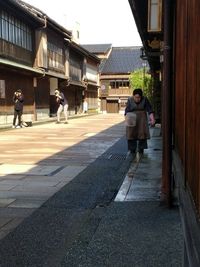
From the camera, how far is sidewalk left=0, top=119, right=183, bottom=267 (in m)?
4.71

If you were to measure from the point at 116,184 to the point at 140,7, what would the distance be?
15.5ft

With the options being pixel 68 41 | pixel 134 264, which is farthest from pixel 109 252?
pixel 68 41

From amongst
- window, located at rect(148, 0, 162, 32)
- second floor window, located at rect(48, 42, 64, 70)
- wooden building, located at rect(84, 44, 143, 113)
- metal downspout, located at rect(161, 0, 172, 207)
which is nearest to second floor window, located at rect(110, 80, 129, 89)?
wooden building, located at rect(84, 44, 143, 113)

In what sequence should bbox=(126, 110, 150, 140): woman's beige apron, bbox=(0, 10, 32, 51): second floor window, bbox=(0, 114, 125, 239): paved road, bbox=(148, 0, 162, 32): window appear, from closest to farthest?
bbox=(0, 114, 125, 239): paved road, bbox=(148, 0, 162, 32): window, bbox=(126, 110, 150, 140): woman's beige apron, bbox=(0, 10, 32, 51): second floor window

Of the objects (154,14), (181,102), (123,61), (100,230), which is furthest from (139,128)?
(123,61)

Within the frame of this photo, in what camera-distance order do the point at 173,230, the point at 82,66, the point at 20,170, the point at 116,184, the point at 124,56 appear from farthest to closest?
1. the point at 124,56
2. the point at 82,66
3. the point at 20,170
4. the point at 116,184
5. the point at 173,230

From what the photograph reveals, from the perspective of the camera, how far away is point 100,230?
5.56 m

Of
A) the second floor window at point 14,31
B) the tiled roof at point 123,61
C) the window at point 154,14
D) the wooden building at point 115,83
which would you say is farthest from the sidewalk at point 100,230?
the tiled roof at point 123,61

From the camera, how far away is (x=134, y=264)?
4.49 meters

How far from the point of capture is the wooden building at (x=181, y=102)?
2924 millimetres

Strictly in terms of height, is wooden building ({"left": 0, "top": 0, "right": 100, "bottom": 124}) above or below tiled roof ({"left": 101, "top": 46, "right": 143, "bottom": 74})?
below

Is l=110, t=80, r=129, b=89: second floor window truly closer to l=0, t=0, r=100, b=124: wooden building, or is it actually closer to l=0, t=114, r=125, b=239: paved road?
l=0, t=0, r=100, b=124: wooden building

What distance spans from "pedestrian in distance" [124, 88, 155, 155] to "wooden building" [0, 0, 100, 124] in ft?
45.7

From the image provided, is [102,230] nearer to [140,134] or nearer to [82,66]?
[140,134]
